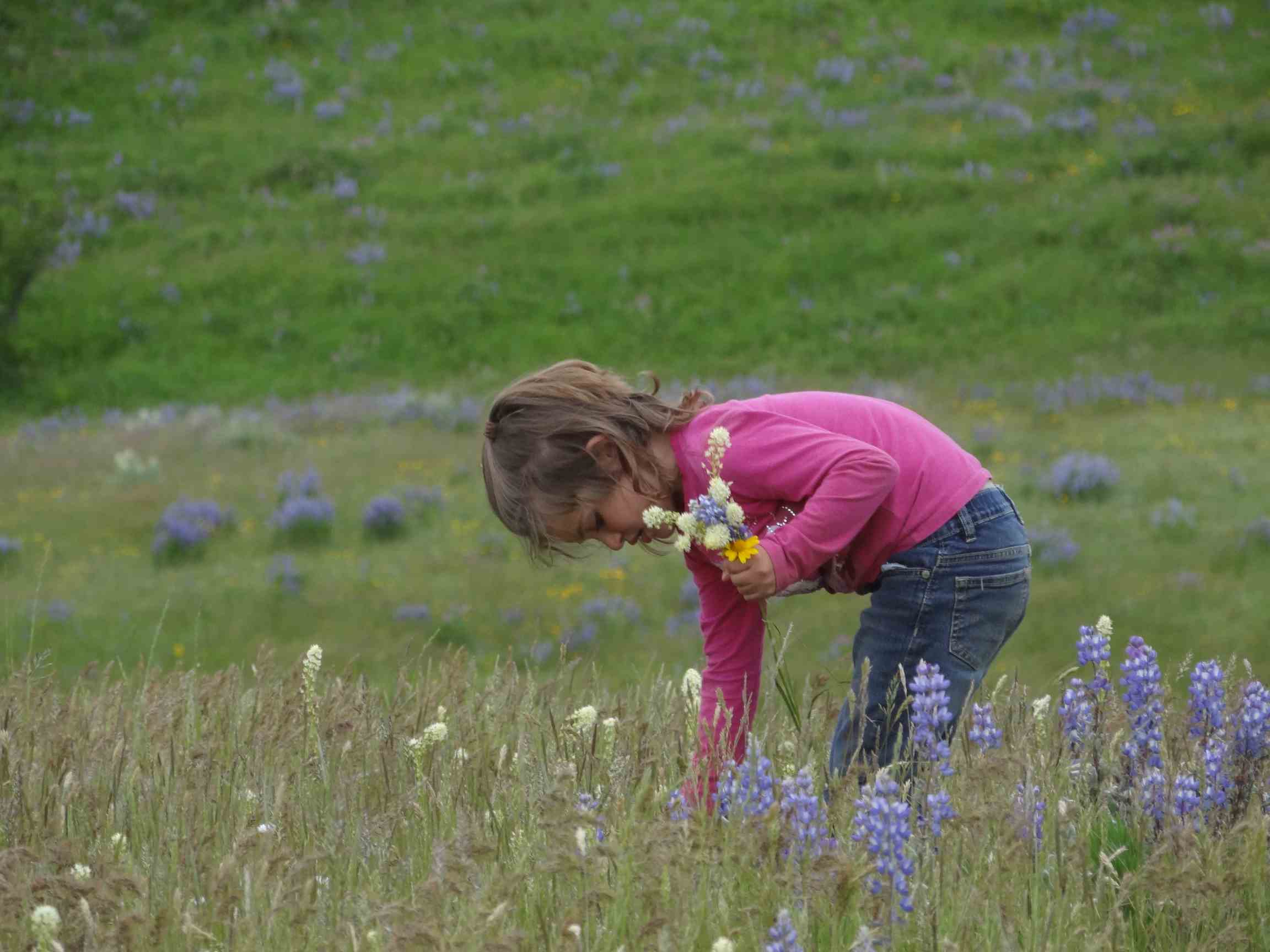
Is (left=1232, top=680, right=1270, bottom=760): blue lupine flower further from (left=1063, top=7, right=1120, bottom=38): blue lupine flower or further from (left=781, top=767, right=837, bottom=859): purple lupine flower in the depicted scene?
(left=1063, top=7, right=1120, bottom=38): blue lupine flower

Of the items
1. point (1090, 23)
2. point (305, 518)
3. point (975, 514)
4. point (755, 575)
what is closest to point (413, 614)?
point (305, 518)

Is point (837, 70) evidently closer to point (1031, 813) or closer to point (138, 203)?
point (138, 203)

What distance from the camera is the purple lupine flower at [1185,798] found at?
2730 millimetres

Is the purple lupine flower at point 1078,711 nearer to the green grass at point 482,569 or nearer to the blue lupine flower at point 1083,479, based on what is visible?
the green grass at point 482,569

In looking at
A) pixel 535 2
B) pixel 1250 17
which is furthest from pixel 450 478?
pixel 1250 17

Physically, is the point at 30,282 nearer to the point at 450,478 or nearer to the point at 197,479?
the point at 197,479

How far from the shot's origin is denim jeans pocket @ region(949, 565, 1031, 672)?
11.6ft

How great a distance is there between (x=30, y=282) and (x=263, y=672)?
17.0 meters

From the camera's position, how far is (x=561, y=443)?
354 centimetres

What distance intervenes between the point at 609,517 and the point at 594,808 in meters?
1.01

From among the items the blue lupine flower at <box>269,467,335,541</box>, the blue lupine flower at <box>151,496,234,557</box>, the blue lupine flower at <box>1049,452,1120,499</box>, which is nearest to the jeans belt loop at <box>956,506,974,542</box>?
the blue lupine flower at <box>1049,452,1120,499</box>

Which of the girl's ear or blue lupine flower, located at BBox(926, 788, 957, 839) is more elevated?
the girl's ear

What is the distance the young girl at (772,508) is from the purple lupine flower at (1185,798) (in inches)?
31.5

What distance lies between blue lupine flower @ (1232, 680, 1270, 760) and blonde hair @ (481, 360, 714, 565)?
148 centimetres
